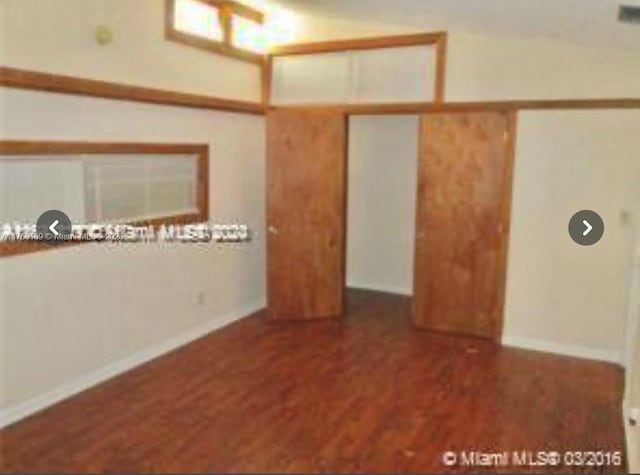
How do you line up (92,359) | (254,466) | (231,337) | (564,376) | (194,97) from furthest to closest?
(231,337), (194,97), (564,376), (92,359), (254,466)

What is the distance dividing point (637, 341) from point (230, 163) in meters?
3.58

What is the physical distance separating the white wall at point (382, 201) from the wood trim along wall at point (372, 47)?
1253 millimetres

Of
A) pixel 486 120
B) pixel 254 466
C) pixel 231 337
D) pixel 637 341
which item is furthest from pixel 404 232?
pixel 254 466

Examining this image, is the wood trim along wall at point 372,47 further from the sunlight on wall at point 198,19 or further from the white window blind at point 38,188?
the white window blind at point 38,188

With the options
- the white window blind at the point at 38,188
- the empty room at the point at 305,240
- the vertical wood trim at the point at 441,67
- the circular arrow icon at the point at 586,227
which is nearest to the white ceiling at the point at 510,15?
the empty room at the point at 305,240

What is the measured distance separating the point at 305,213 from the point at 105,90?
2.21 metres

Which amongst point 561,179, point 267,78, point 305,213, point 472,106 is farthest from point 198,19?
point 561,179

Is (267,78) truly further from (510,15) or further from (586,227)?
(586,227)

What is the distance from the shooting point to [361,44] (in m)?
5.16

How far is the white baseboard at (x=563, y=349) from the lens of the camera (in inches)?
180

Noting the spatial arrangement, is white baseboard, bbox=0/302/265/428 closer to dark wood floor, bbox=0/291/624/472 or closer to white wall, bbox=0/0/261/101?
dark wood floor, bbox=0/291/624/472

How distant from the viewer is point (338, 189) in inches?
211

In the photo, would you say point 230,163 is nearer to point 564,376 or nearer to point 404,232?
point 404,232

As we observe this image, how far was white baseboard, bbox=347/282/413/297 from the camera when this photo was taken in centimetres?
663
